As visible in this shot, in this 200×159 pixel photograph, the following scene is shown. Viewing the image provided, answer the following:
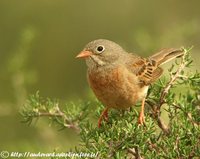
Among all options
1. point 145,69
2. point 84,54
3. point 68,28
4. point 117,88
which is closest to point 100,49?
point 84,54

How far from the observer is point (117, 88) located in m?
6.54

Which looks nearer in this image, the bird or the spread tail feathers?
the bird

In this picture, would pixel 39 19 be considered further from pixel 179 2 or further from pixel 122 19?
pixel 179 2

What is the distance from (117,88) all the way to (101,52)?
0.38m

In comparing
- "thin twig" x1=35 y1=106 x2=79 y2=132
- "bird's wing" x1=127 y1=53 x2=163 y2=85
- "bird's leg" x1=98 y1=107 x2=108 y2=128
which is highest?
"bird's wing" x1=127 y1=53 x2=163 y2=85

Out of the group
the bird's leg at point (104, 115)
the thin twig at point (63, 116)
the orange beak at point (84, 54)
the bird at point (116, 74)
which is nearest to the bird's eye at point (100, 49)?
the bird at point (116, 74)

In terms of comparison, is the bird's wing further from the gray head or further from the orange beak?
the orange beak

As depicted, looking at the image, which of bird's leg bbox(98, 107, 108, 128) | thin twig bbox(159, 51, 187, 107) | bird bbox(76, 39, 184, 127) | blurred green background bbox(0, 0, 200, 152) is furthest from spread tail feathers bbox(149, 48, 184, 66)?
blurred green background bbox(0, 0, 200, 152)

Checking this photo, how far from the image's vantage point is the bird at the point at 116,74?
634 centimetres

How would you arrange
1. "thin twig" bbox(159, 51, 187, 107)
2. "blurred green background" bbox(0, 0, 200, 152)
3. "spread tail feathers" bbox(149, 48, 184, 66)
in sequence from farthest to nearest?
"blurred green background" bbox(0, 0, 200, 152) < "spread tail feathers" bbox(149, 48, 184, 66) < "thin twig" bbox(159, 51, 187, 107)

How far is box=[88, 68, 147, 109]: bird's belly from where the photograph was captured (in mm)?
6293

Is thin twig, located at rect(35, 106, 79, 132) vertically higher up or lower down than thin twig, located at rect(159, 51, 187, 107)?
lower down

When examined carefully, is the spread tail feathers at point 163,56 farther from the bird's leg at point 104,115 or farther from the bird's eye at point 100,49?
the bird's leg at point 104,115

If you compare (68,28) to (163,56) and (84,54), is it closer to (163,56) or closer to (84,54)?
(163,56)
